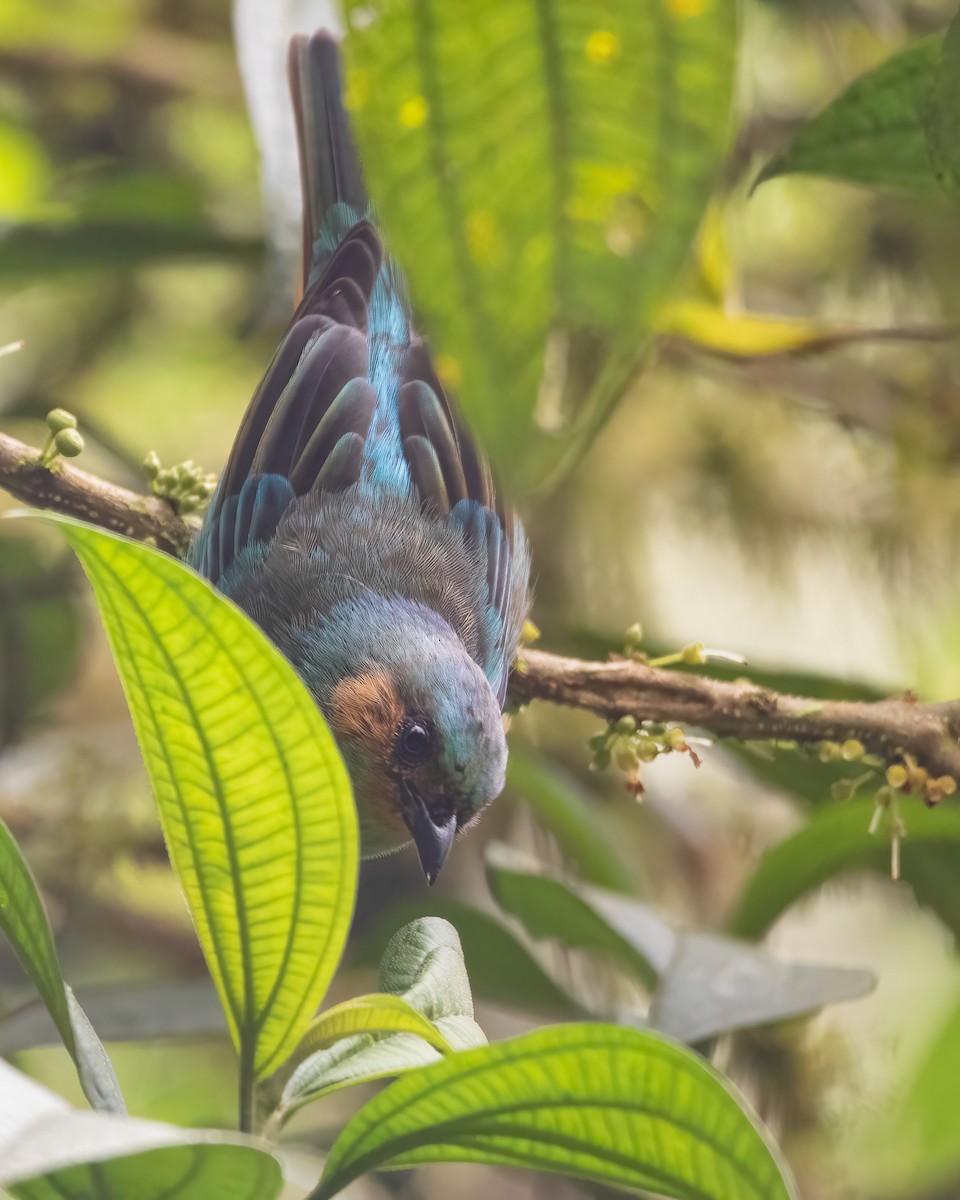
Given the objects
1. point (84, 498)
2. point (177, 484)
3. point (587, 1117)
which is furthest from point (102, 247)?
point (587, 1117)

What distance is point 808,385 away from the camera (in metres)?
3.37

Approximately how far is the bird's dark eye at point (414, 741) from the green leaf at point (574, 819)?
300mm

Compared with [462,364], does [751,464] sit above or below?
below

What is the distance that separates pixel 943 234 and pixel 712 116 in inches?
113

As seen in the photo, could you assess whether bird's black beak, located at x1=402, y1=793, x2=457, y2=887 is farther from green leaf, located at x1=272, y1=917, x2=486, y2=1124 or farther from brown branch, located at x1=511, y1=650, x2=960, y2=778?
green leaf, located at x1=272, y1=917, x2=486, y2=1124

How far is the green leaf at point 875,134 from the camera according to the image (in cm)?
148

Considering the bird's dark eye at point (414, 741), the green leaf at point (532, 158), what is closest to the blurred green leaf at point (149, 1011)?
the bird's dark eye at point (414, 741)

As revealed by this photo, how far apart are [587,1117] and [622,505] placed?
258cm

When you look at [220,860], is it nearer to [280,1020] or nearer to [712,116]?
[280,1020]

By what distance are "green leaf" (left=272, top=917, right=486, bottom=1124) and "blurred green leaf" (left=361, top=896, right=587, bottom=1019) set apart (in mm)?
954

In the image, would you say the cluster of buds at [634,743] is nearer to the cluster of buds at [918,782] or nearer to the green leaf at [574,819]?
the cluster of buds at [918,782]

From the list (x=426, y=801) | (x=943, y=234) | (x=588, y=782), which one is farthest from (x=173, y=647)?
(x=943, y=234)

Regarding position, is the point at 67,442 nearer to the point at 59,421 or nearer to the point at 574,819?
the point at 59,421

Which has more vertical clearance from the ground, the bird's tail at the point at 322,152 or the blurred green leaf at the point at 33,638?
the bird's tail at the point at 322,152
